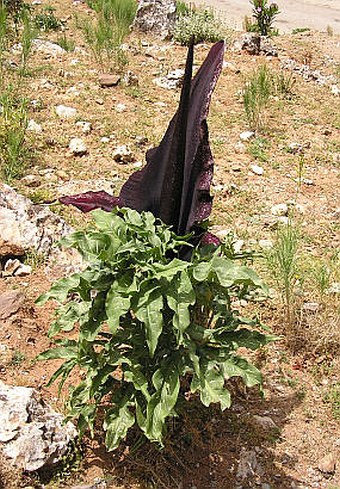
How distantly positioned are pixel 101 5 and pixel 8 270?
5.44m

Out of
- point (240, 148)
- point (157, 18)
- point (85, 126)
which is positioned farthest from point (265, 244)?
point (157, 18)

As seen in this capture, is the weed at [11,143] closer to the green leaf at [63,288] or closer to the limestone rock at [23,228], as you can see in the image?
the limestone rock at [23,228]

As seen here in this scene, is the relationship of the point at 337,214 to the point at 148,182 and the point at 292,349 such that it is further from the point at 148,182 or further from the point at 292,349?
the point at 148,182

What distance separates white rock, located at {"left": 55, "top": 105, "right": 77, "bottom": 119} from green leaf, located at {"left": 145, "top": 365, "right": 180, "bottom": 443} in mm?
3794

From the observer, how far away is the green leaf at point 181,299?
2045mm

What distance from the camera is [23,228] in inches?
141

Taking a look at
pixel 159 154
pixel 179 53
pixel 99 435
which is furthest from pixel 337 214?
pixel 179 53

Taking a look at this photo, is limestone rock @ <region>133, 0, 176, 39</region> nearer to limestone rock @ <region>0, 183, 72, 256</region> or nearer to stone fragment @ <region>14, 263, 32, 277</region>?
limestone rock @ <region>0, 183, 72, 256</region>

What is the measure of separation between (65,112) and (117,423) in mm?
3843

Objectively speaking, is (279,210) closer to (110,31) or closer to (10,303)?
(10,303)

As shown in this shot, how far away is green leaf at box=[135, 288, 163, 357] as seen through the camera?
204 cm

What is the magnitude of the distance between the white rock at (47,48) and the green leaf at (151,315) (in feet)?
18.6

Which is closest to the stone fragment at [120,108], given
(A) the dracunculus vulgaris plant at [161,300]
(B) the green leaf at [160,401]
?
(A) the dracunculus vulgaris plant at [161,300]

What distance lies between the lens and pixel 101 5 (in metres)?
8.09
